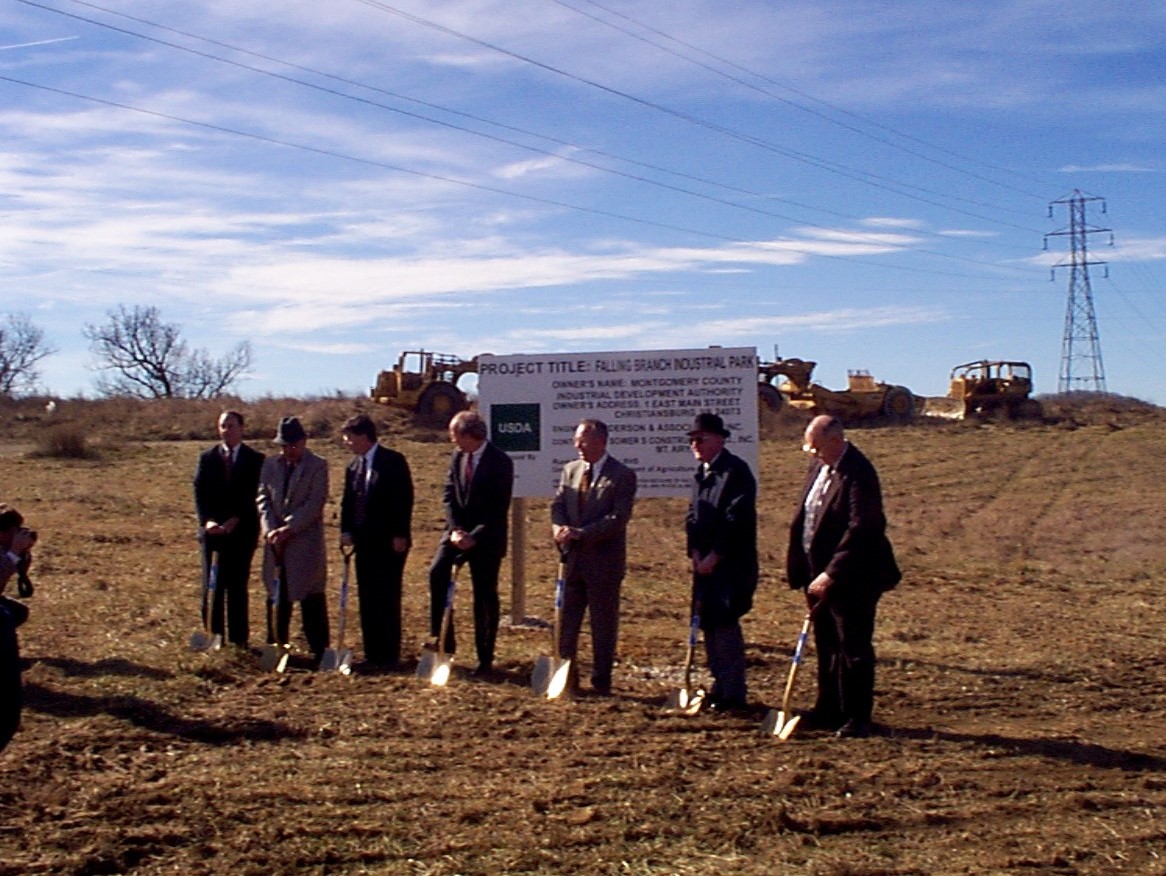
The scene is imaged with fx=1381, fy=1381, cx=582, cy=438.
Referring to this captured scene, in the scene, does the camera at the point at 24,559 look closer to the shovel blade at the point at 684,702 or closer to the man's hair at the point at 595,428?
the man's hair at the point at 595,428

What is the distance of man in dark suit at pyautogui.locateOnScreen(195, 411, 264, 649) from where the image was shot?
1026 centimetres

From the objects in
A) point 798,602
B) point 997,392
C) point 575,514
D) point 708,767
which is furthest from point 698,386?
point 997,392

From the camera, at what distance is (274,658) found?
9727 mm

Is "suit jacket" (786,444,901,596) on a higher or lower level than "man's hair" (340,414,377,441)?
lower

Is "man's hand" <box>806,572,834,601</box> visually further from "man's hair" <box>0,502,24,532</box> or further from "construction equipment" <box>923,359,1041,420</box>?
"construction equipment" <box>923,359,1041,420</box>

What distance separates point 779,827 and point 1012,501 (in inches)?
811

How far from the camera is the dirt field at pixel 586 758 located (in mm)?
5816

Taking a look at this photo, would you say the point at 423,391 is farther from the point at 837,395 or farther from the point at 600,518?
the point at 600,518

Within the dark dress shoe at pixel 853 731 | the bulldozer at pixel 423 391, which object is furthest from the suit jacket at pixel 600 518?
the bulldozer at pixel 423 391

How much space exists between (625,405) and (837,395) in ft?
102

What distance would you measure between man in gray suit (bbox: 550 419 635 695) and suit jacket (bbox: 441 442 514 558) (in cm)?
49

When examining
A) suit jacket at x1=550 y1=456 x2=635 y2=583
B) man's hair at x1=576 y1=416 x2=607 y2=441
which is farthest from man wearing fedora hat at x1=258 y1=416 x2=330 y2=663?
man's hair at x1=576 y1=416 x2=607 y2=441

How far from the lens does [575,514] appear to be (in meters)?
9.12

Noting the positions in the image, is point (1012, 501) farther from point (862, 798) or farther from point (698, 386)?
point (862, 798)
